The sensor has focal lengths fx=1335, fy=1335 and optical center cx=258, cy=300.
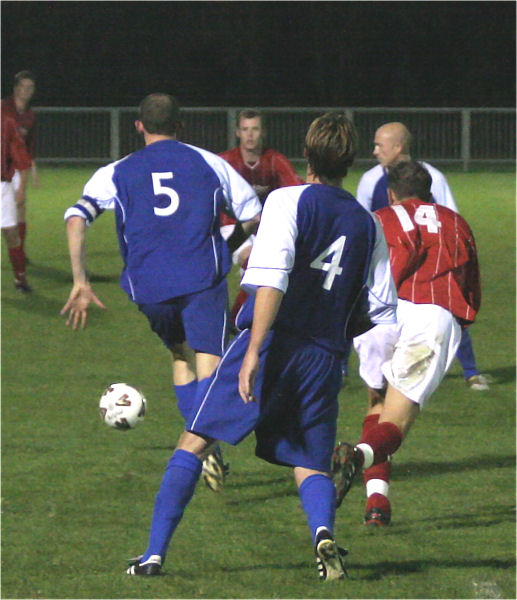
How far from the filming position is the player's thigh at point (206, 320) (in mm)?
6359

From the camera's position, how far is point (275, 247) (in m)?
4.68

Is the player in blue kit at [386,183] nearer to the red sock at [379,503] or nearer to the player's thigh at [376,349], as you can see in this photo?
the player's thigh at [376,349]

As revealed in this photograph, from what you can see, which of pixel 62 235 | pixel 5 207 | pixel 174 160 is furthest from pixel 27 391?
pixel 62 235

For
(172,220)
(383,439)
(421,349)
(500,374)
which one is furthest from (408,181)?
(500,374)

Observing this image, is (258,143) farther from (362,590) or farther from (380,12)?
(380,12)

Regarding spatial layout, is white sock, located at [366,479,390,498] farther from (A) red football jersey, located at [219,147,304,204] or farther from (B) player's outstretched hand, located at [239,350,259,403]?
(A) red football jersey, located at [219,147,304,204]

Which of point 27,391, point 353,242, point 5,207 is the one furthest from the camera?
point 5,207

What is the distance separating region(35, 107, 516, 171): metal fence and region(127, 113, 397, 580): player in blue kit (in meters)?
23.7

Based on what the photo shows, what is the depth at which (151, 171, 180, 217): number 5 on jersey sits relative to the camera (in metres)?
6.24

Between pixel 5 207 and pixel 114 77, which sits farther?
pixel 114 77

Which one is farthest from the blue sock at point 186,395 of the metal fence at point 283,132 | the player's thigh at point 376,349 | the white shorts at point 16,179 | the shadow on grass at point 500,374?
the metal fence at point 283,132

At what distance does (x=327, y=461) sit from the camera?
5133mm

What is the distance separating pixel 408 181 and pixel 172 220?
1.12 metres

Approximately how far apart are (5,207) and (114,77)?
73.1ft
